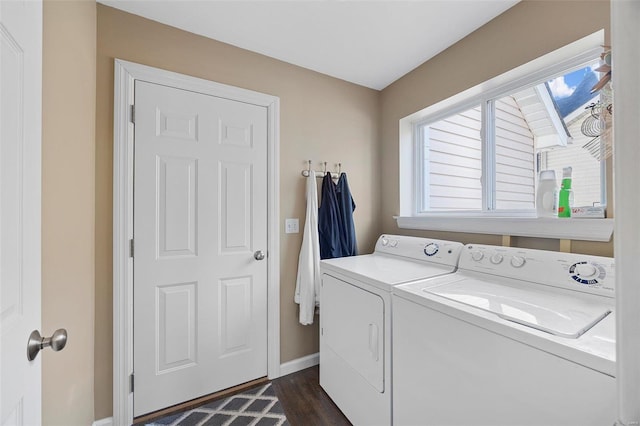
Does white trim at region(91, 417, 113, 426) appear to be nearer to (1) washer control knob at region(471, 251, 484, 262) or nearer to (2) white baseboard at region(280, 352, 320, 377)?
(2) white baseboard at region(280, 352, 320, 377)

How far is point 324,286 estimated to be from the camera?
178 centimetres

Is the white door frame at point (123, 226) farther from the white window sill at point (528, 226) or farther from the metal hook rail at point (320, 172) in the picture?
the white window sill at point (528, 226)

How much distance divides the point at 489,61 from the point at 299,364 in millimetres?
2463

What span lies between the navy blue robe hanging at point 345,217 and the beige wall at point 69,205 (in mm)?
1563

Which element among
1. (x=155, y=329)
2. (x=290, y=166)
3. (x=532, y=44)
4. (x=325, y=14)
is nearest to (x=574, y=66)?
(x=532, y=44)

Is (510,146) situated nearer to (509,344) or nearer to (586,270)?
(586,270)

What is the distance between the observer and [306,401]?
5.77 feet

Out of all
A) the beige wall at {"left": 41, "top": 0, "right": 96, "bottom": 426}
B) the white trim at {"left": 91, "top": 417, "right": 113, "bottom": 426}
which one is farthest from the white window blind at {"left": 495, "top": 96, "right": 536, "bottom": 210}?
the white trim at {"left": 91, "top": 417, "right": 113, "bottom": 426}

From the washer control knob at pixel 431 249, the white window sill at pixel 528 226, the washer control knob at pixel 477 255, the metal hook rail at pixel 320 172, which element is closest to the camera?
the white window sill at pixel 528 226

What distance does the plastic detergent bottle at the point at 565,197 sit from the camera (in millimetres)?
1332

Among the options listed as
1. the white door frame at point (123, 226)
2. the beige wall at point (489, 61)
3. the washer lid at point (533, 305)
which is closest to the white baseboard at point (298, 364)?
the white door frame at point (123, 226)

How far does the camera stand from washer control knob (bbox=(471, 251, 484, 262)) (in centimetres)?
146
